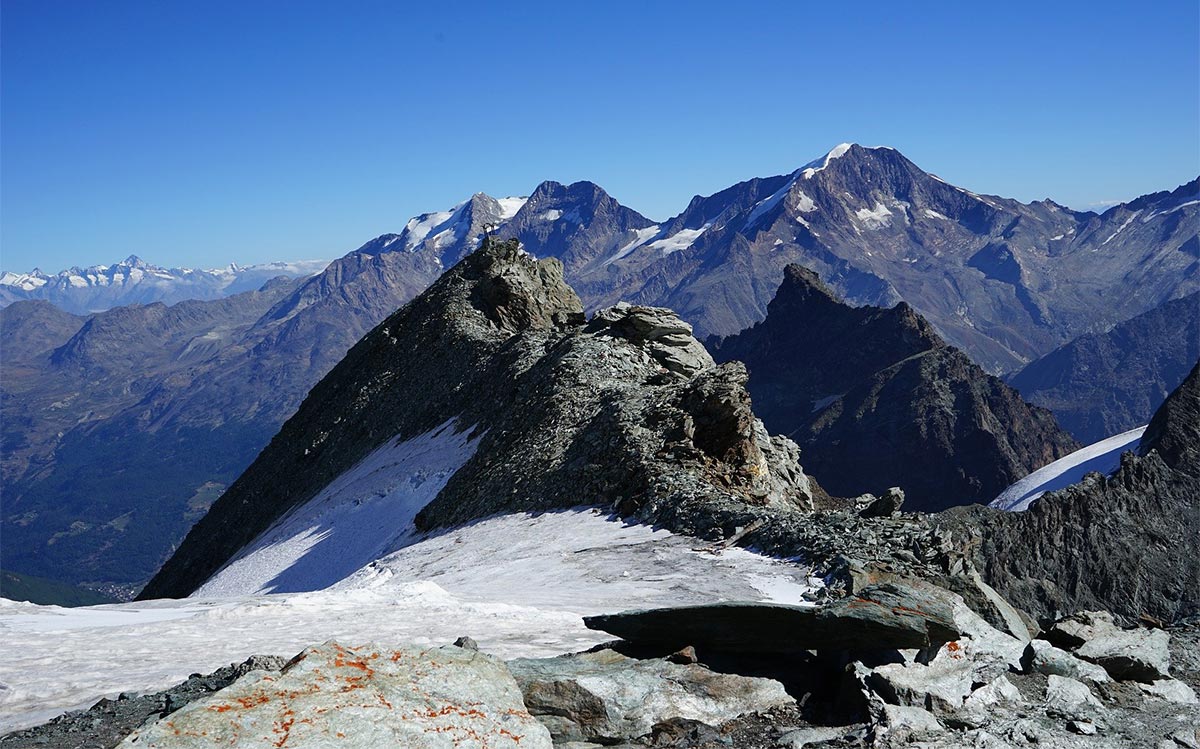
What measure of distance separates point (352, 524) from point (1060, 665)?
34248 mm

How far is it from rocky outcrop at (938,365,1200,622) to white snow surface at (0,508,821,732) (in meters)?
45.0

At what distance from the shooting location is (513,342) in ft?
165

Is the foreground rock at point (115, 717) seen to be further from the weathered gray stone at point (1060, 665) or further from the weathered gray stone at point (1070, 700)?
the weathered gray stone at point (1060, 665)

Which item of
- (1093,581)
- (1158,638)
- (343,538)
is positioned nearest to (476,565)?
(343,538)

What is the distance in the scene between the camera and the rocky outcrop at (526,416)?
31328mm

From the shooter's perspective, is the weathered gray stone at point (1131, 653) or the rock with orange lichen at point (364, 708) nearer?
the rock with orange lichen at point (364, 708)

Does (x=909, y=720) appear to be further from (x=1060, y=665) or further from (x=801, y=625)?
(x=1060, y=665)

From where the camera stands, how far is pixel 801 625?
42.6 ft

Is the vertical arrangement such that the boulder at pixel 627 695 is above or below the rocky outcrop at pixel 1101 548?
above

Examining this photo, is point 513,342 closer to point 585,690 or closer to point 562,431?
point 562,431

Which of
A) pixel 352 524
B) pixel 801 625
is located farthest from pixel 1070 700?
pixel 352 524

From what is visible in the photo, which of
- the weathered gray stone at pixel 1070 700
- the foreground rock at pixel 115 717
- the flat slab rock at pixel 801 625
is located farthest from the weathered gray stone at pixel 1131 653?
the foreground rock at pixel 115 717

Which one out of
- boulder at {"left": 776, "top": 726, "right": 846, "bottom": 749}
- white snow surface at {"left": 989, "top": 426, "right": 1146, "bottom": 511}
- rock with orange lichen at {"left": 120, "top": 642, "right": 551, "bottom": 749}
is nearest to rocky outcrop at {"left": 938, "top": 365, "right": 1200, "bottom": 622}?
boulder at {"left": 776, "top": 726, "right": 846, "bottom": 749}

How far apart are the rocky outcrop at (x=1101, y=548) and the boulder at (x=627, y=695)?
54252mm
